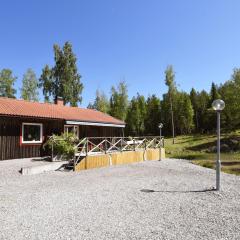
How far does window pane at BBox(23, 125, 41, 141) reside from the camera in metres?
17.2

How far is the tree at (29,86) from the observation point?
44169 millimetres

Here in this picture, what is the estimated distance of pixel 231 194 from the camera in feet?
30.8

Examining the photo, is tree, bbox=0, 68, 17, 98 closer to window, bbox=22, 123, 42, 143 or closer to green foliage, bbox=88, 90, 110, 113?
green foliage, bbox=88, 90, 110, 113

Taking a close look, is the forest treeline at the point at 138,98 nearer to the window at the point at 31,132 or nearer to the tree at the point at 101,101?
the tree at the point at 101,101

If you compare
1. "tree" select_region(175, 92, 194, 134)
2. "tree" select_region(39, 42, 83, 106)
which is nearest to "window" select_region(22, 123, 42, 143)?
"tree" select_region(39, 42, 83, 106)

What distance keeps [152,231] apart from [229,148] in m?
33.0

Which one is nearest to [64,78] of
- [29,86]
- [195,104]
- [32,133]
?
[29,86]

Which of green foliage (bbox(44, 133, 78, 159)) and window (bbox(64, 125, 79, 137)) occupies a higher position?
window (bbox(64, 125, 79, 137))

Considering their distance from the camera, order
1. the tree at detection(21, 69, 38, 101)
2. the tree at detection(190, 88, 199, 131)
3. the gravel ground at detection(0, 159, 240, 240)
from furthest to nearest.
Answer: the tree at detection(190, 88, 199, 131)
the tree at detection(21, 69, 38, 101)
the gravel ground at detection(0, 159, 240, 240)

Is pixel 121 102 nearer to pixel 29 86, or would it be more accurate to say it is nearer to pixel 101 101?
pixel 101 101

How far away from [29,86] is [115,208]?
39976 mm

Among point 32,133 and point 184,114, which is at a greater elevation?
point 184,114

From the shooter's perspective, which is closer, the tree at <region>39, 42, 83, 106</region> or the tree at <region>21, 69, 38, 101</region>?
the tree at <region>39, 42, 83, 106</region>

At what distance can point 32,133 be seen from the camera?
1761 centimetres
